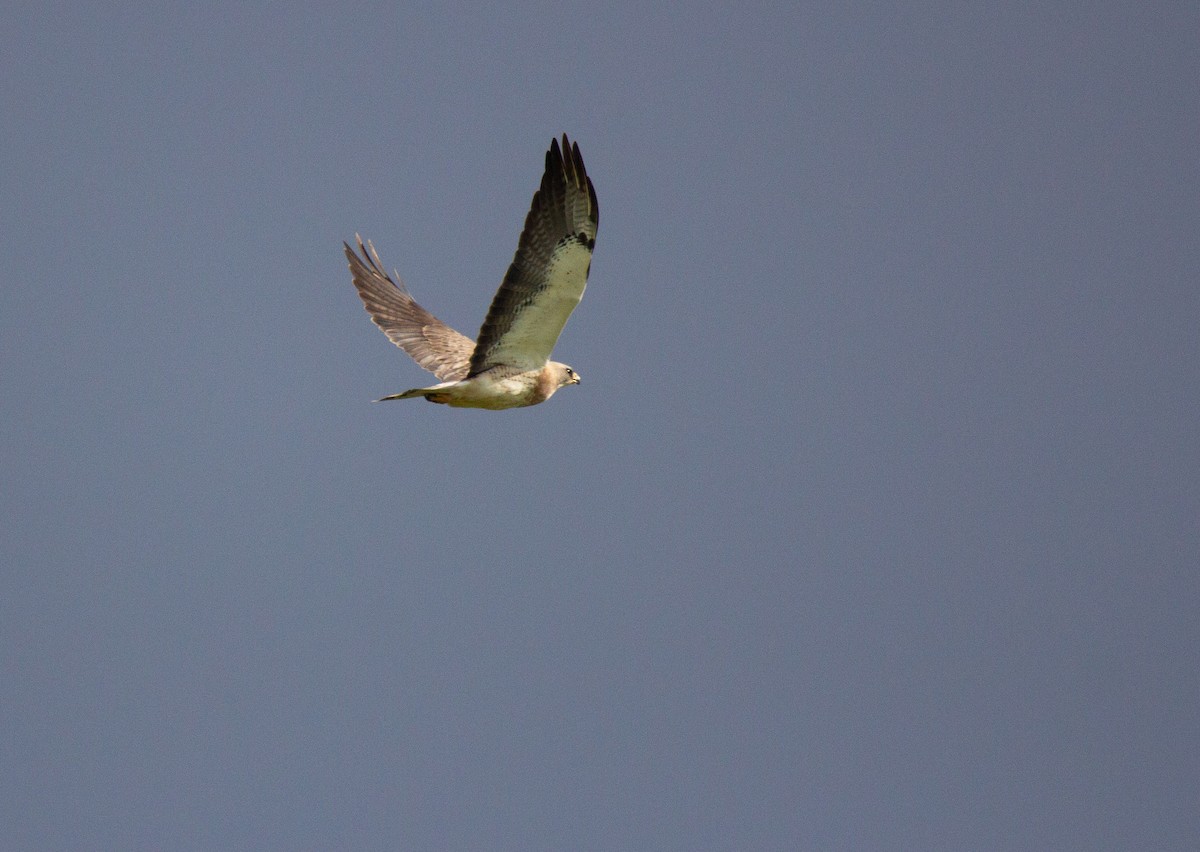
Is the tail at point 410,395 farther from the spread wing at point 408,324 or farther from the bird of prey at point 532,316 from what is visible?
the spread wing at point 408,324

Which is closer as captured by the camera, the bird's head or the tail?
the tail

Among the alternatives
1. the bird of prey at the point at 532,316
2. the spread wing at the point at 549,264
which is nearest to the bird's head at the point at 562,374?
the bird of prey at the point at 532,316

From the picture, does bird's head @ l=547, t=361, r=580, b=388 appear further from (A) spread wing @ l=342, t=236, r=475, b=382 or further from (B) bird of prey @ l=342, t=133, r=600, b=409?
(A) spread wing @ l=342, t=236, r=475, b=382

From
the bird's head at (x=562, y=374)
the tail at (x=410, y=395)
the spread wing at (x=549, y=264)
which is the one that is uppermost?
the spread wing at (x=549, y=264)

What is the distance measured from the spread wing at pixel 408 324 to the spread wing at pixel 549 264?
5.11 feet

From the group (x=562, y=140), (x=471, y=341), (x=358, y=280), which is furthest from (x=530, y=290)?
(x=358, y=280)

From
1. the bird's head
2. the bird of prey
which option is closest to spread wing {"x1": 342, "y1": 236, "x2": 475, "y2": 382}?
the bird of prey

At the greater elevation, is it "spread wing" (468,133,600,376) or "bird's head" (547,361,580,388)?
"spread wing" (468,133,600,376)

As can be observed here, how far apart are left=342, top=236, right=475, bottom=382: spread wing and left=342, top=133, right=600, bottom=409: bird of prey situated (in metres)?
0.02

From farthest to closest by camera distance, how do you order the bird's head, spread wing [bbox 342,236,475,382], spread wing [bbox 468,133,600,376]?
spread wing [bbox 342,236,475,382] → the bird's head → spread wing [bbox 468,133,600,376]

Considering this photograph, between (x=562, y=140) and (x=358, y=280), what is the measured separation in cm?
682

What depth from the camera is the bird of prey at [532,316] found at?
13367 millimetres

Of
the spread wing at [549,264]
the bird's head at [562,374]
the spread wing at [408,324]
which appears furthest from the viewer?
the spread wing at [408,324]

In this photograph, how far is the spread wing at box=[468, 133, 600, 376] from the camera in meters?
13.3
